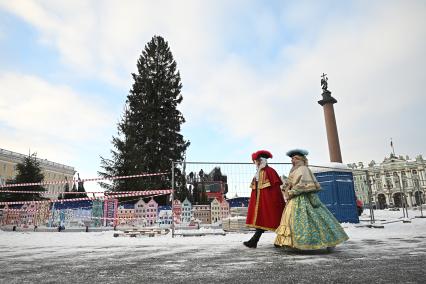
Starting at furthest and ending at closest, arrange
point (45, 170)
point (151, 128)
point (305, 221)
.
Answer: point (45, 170) < point (151, 128) < point (305, 221)

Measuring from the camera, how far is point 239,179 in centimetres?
949

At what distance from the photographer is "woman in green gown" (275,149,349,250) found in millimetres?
3959

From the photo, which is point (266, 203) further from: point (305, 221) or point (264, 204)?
point (305, 221)

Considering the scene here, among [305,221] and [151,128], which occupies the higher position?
[151,128]

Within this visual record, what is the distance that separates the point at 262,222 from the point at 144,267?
231 cm

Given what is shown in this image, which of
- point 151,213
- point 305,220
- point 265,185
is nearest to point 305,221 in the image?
point 305,220

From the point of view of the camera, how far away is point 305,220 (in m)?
4.13

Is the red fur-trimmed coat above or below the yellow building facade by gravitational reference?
below

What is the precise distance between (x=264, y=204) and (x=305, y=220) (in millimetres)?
833

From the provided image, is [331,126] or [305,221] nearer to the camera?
[305,221]

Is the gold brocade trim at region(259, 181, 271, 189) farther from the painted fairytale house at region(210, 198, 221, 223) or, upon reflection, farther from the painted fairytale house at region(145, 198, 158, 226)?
the painted fairytale house at region(145, 198, 158, 226)

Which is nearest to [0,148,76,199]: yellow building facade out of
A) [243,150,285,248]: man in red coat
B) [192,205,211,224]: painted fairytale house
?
[192,205,211,224]: painted fairytale house

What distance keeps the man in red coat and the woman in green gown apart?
271mm

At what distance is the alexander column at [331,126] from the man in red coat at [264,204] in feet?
43.2
